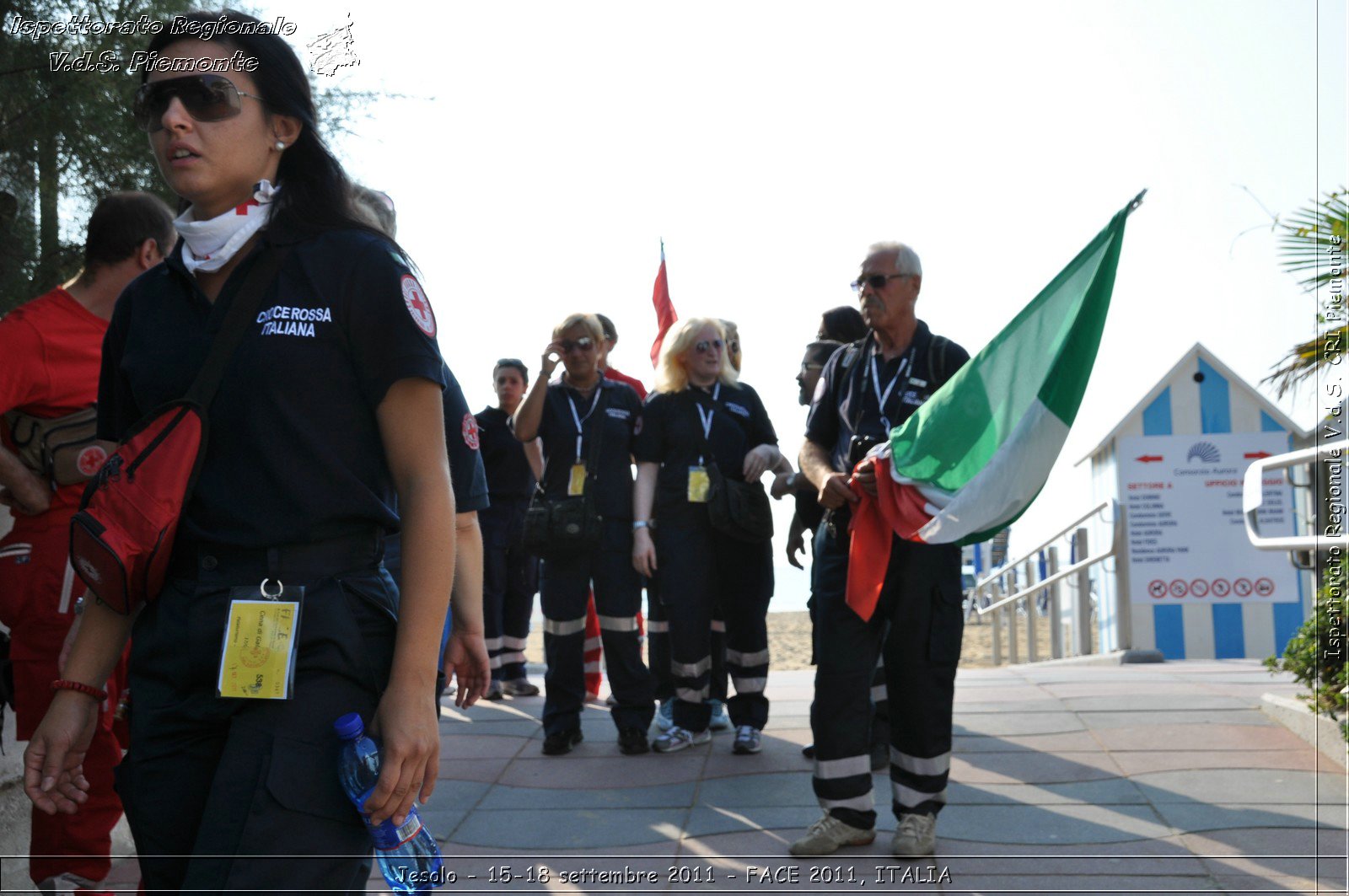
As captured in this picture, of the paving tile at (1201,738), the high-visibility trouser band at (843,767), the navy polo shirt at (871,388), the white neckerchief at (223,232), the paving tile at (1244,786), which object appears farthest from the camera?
the paving tile at (1201,738)

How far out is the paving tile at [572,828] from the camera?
19.3 feet

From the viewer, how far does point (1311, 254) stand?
7.28 m

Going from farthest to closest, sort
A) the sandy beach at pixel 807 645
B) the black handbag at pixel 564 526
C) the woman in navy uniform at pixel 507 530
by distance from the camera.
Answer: the sandy beach at pixel 807 645, the woman in navy uniform at pixel 507 530, the black handbag at pixel 564 526

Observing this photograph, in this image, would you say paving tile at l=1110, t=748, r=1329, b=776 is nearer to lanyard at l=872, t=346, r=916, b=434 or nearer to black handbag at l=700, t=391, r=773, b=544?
black handbag at l=700, t=391, r=773, b=544

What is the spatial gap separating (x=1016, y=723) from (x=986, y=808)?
1944mm

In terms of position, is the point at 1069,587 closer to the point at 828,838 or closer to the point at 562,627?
the point at 562,627

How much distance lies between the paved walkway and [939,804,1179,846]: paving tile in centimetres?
1

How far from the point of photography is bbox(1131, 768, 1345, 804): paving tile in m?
6.05

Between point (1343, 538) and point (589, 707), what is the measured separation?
5.24m

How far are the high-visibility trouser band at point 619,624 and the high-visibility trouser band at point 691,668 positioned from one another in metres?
0.31

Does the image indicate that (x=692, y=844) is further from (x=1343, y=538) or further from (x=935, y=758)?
(x=1343, y=538)

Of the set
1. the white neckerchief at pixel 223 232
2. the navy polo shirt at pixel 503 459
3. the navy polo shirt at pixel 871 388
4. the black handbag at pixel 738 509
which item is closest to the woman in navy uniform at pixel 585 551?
the black handbag at pixel 738 509

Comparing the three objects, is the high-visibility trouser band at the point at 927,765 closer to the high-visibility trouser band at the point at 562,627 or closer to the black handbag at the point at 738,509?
the black handbag at the point at 738,509

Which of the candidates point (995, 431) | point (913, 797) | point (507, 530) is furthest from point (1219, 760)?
point (507, 530)
